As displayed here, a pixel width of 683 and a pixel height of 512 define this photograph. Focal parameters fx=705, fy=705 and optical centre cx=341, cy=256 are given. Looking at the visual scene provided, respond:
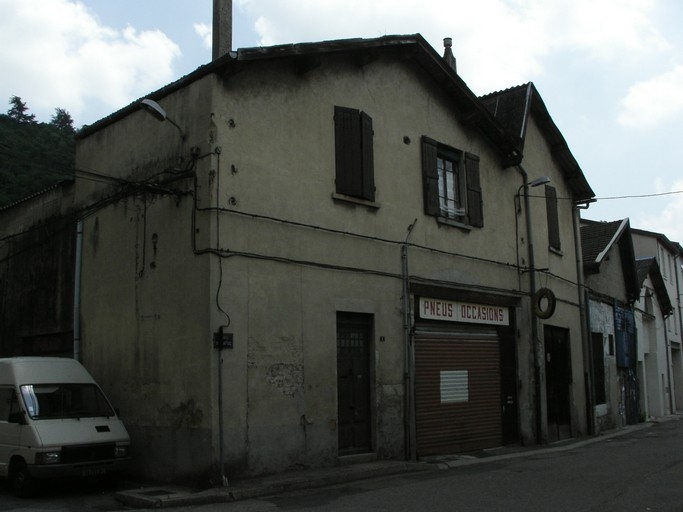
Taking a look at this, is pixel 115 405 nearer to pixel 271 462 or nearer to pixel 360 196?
pixel 271 462

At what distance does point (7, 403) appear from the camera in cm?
1112

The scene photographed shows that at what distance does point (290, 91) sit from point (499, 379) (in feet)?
28.8

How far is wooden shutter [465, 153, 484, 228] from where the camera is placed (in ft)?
54.9

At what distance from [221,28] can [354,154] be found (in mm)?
4608

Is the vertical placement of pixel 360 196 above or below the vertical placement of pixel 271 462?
above

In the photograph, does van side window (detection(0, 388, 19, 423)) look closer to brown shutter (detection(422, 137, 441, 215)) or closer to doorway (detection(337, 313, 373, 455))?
doorway (detection(337, 313, 373, 455))

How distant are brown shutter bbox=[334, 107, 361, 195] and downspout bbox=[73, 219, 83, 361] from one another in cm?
534

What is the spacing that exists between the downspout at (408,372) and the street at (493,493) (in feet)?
3.37

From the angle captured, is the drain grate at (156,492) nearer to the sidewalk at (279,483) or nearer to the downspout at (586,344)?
the sidewalk at (279,483)

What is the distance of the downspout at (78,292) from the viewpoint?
13.8 meters

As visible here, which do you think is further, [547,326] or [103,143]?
[547,326]

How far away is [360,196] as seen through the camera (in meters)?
13.7

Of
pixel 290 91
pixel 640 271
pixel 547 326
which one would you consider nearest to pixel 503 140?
pixel 547 326

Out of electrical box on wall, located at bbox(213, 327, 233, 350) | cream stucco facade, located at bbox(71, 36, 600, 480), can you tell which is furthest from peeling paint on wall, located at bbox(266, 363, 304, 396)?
electrical box on wall, located at bbox(213, 327, 233, 350)
